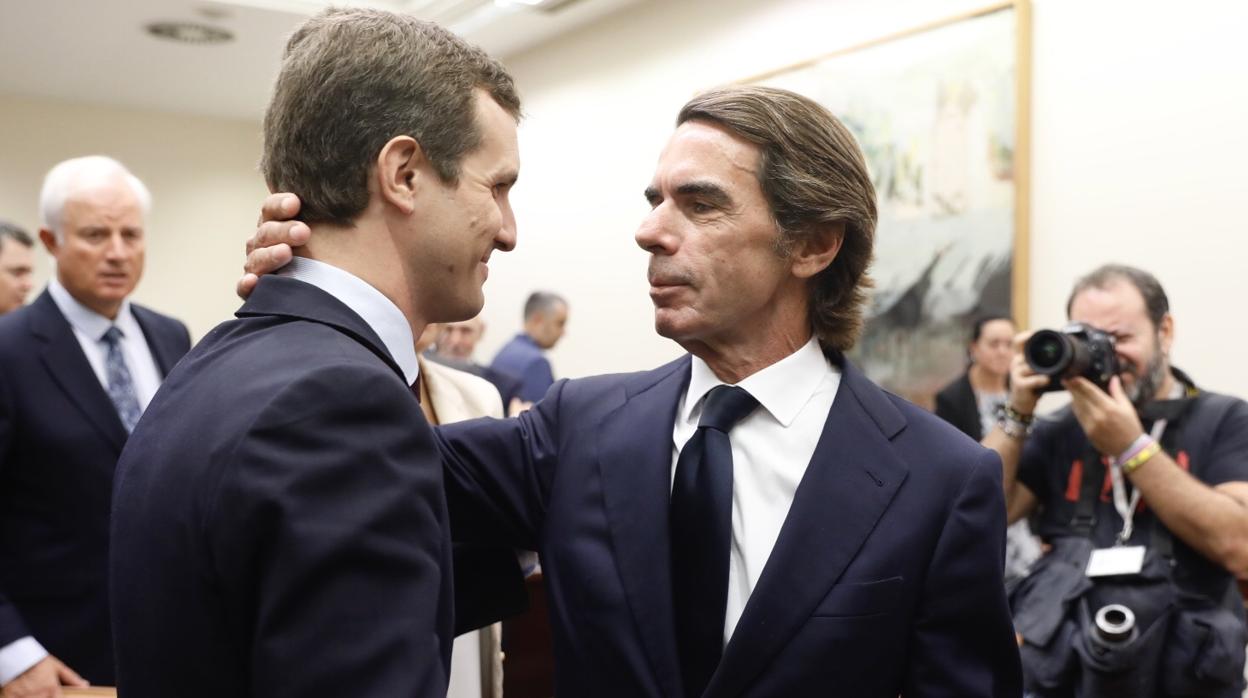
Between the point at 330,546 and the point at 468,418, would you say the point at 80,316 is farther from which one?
the point at 330,546

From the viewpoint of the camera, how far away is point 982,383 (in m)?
4.76

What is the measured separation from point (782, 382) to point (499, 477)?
0.43 metres

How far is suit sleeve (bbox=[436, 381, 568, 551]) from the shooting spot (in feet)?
5.05

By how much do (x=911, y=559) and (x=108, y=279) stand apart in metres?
2.18

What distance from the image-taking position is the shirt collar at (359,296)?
1073 millimetres

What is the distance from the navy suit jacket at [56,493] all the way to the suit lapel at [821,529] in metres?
1.70

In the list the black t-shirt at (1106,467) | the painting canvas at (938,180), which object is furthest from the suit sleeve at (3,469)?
the painting canvas at (938,180)

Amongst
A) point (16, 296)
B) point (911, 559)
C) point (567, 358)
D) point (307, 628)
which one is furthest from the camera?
point (567, 358)

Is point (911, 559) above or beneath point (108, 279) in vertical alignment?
beneath

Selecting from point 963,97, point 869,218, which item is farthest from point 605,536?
point 963,97

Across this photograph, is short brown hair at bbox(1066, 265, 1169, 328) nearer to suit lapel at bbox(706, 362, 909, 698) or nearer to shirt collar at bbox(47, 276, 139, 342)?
suit lapel at bbox(706, 362, 909, 698)

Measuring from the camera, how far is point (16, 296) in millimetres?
4781

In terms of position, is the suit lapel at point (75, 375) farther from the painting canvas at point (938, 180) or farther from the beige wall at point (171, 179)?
the beige wall at point (171, 179)

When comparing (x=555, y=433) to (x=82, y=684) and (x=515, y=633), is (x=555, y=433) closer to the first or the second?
(x=515, y=633)
